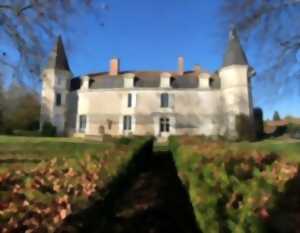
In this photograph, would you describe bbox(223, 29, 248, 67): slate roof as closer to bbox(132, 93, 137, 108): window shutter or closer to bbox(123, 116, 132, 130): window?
bbox(132, 93, 137, 108): window shutter

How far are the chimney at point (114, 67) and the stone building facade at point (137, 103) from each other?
1.15 metres

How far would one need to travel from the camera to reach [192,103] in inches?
1474

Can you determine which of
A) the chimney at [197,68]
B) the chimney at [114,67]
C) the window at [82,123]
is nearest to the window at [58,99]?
the window at [82,123]

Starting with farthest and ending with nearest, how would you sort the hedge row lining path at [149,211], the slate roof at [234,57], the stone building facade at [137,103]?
the stone building facade at [137,103], the slate roof at [234,57], the hedge row lining path at [149,211]

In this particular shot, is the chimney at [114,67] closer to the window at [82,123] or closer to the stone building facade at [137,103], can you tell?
the stone building facade at [137,103]

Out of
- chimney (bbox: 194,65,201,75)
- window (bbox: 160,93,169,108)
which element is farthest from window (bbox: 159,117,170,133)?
chimney (bbox: 194,65,201,75)

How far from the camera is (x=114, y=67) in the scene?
40.5m

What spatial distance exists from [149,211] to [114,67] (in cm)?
3486

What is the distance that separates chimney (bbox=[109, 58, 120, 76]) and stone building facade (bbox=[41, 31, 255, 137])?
1.15m

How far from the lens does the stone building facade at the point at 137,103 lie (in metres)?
36.9

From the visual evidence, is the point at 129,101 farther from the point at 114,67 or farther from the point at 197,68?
the point at 197,68

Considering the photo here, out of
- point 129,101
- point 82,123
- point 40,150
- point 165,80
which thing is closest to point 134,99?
point 129,101

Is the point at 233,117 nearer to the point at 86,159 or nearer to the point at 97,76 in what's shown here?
the point at 97,76

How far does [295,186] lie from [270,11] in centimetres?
1152
